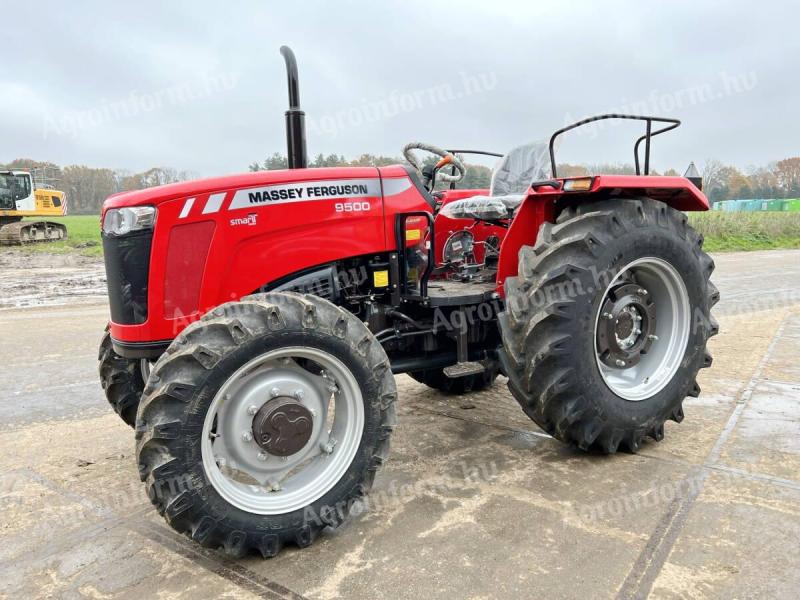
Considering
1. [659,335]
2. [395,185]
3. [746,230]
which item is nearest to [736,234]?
[746,230]

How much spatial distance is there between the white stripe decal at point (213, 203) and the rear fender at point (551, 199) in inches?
61.1

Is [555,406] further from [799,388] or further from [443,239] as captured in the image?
[799,388]

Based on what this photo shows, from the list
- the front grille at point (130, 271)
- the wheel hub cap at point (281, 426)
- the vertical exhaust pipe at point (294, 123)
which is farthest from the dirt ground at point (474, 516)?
the vertical exhaust pipe at point (294, 123)

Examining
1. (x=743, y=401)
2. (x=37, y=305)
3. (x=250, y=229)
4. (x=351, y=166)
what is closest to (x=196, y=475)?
(x=250, y=229)

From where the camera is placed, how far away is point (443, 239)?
14.6 ft

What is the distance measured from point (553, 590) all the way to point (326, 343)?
1.19 meters

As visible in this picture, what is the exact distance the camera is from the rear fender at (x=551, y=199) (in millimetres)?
3293

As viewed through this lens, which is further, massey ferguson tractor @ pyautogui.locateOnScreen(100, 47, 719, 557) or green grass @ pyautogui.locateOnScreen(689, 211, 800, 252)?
green grass @ pyautogui.locateOnScreen(689, 211, 800, 252)

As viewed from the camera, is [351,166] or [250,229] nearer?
[250,229]

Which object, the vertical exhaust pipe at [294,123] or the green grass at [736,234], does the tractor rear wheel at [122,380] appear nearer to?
the vertical exhaust pipe at [294,123]

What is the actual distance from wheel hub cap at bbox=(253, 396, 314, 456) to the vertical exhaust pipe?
1319 millimetres

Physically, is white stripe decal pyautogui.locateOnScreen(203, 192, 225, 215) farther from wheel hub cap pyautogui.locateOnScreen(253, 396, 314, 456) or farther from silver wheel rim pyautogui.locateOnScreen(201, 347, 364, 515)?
wheel hub cap pyautogui.locateOnScreen(253, 396, 314, 456)

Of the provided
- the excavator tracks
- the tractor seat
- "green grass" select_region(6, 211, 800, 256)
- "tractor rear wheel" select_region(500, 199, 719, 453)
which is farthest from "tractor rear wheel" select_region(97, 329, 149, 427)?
the excavator tracks

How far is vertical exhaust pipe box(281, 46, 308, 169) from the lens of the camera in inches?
118
